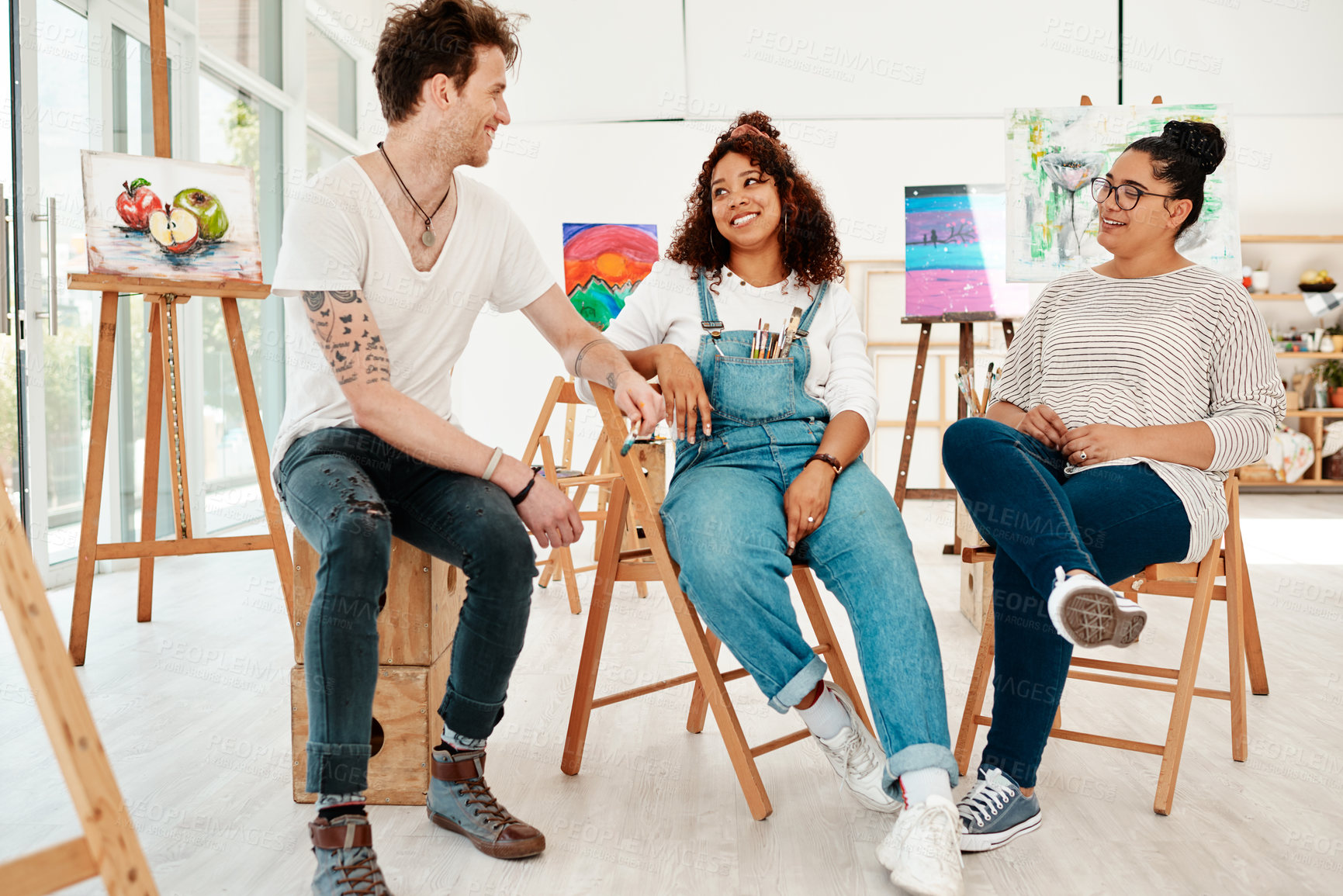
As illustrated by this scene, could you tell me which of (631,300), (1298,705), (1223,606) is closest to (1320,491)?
(1223,606)

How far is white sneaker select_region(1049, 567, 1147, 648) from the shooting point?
1.37 meters

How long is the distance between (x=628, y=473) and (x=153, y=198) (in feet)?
5.96

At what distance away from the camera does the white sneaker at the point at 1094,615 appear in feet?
4.49

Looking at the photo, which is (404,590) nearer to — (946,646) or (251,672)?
(251,672)

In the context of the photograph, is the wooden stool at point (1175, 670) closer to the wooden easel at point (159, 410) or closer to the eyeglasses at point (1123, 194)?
the eyeglasses at point (1123, 194)

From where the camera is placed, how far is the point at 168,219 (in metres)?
2.63

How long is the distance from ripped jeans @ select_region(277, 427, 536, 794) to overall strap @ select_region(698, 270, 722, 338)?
550mm

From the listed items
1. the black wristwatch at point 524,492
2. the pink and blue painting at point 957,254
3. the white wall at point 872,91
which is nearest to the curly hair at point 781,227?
the black wristwatch at point 524,492

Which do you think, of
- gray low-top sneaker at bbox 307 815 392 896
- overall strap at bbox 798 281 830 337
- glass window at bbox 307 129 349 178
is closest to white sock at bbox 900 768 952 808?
gray low-top sneaker at bbox 307 815 392 896

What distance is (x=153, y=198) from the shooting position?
264cm

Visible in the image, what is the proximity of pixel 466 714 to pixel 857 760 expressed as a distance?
626 millimetres

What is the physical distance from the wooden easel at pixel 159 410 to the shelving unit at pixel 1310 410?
6.31m

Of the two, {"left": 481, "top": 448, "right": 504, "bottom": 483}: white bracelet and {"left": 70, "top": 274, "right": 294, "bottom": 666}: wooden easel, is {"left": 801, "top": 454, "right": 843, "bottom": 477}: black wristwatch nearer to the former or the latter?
{"left": 481, "top": 448, "right": 504, "bottom": 483}: white bracelet

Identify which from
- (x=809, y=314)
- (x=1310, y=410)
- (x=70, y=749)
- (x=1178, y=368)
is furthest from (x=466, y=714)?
(x=1310, y=410)
